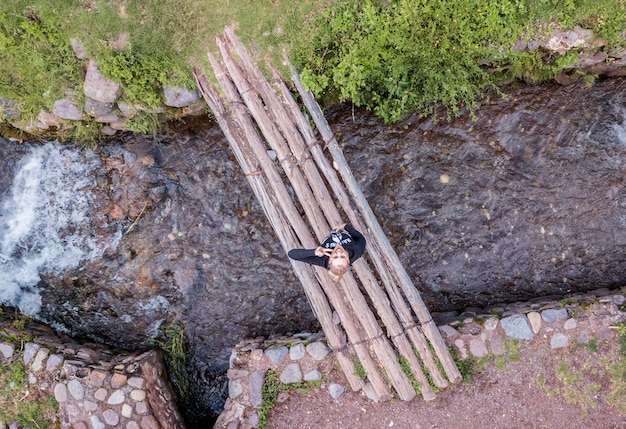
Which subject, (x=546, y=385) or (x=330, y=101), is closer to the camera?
(x=546, y=385)

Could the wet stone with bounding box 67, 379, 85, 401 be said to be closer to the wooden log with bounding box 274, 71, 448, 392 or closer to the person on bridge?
the person on bridge

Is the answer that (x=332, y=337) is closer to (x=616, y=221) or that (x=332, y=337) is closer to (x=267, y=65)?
(x=267, y=65)

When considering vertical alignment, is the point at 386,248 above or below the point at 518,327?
above

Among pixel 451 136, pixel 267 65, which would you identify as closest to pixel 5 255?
pixel 267 65

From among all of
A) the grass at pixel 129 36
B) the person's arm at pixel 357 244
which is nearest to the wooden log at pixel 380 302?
the grass at pixel 129 36

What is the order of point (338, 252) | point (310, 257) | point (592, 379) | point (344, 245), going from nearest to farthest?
point (338, 252) < point (344, 245) < point (310, 257) < point (592, 379)

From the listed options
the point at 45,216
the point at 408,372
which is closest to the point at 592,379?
the point at 408,372

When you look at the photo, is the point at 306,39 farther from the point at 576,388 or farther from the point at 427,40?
the point at 576,388
